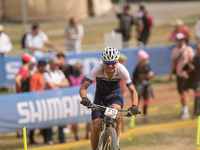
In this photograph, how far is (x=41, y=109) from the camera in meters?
8.70

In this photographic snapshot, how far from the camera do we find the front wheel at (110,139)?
5.83 meters

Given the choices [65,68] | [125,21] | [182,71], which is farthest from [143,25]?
[65,68]

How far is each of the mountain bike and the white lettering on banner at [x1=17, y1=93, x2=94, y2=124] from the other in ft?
9.39

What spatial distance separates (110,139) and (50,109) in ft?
9.79

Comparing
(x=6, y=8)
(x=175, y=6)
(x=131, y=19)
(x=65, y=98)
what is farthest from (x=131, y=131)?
(x=175, y=6)

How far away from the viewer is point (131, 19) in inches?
628

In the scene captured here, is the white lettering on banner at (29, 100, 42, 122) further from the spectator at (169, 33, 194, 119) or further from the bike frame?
the spectator at (169, 33, 194, 119)

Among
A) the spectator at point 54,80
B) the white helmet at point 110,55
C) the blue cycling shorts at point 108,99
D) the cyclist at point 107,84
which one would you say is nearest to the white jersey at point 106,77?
the cyclist at point 107,84

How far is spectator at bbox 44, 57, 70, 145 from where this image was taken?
365 inches

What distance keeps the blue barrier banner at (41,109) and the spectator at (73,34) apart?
5.78 metres

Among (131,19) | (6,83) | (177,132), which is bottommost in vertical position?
(177,132)

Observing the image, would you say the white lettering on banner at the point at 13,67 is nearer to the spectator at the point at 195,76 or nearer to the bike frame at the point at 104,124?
the spectator at the point at 195,76

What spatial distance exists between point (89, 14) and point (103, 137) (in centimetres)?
1434

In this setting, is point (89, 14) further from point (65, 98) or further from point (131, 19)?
point (65, 98)
